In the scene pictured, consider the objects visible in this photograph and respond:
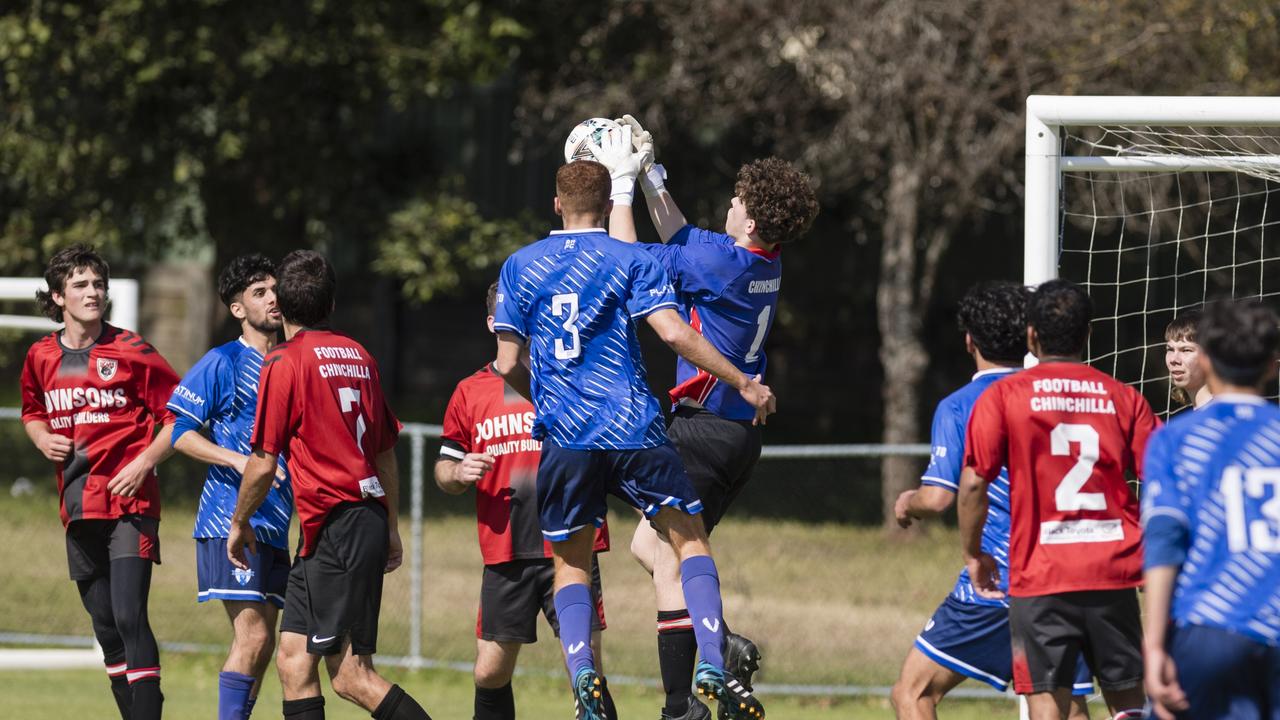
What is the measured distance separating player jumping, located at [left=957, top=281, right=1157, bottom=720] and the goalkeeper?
1.46 meters

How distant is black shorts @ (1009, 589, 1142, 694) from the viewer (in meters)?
5.68

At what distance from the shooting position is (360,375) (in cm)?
693

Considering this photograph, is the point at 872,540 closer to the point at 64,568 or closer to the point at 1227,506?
the point at 64,568

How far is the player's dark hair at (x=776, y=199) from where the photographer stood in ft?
22.9

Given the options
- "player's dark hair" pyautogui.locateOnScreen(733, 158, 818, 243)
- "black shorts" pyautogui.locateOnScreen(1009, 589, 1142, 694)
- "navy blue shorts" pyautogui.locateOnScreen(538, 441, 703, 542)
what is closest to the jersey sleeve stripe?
"navy blue shorts" pyautogui.locateOnScreen(538, 441, 703, 542)

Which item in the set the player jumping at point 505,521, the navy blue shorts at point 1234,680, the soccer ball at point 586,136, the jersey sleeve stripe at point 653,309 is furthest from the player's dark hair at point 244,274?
the navy blue shorts at point 1234,680

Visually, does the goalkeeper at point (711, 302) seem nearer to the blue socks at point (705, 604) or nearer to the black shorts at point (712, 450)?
the black shorts at point (712, 450)

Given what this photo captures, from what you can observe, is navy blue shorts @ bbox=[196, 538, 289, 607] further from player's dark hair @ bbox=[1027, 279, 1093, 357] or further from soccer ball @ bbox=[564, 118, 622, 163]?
player's dark hair @ bbox=[1027, 279, 1093, 357]

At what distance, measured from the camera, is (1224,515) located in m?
4.80

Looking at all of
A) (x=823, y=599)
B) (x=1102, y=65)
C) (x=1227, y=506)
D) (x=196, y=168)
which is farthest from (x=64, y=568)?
(x=1227, y=506)

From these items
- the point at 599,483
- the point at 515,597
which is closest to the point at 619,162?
the point at 599,483

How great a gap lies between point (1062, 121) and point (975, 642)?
9.14 ft

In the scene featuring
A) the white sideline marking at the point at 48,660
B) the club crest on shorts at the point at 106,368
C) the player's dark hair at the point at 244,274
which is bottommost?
the white sideline marking at the point at 48,660

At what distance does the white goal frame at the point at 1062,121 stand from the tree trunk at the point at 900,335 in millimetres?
9237
